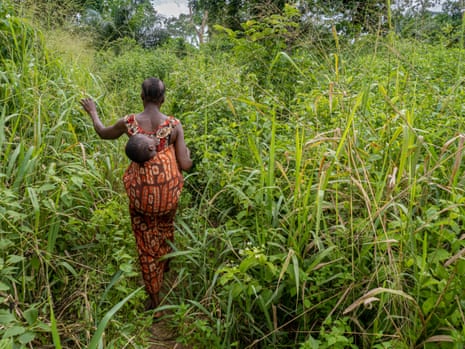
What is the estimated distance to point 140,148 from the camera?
2242mm

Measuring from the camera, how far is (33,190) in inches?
87.0

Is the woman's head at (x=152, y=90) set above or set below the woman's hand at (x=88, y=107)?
above

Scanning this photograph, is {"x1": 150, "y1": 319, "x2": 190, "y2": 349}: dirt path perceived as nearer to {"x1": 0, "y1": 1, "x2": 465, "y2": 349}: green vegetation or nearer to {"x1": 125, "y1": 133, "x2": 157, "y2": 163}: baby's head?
{"x1": 0, "y1": 1, "x2": 465, "y2": 349}: green vegetation

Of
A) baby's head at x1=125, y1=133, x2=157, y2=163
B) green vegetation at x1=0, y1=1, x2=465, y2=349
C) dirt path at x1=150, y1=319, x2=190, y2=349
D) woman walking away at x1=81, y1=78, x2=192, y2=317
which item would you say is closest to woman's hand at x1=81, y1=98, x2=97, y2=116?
woman walking away at x1=81, y1=78, x2=192, y2=317

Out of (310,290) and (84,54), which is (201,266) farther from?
(84,54)

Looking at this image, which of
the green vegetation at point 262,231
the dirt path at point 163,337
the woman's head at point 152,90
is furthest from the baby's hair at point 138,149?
the dirt path at point 163,337

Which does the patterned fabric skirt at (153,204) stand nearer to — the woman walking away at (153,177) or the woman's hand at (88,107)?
the woman walking away at (153,177)

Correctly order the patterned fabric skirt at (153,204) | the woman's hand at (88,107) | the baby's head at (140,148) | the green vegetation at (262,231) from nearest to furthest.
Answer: the green vegetation at (262,231), the baby's head at (140,148), the patterned fabric skirt at (153,204), the woman's hand at (88,107)

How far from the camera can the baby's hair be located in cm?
224

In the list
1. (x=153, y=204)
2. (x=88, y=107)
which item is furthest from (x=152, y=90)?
(x=153, y=204)

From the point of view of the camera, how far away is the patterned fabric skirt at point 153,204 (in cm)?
235

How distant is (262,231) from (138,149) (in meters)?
0.87

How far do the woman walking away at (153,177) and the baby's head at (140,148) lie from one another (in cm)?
2

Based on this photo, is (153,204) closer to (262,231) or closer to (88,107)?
(262,231)
